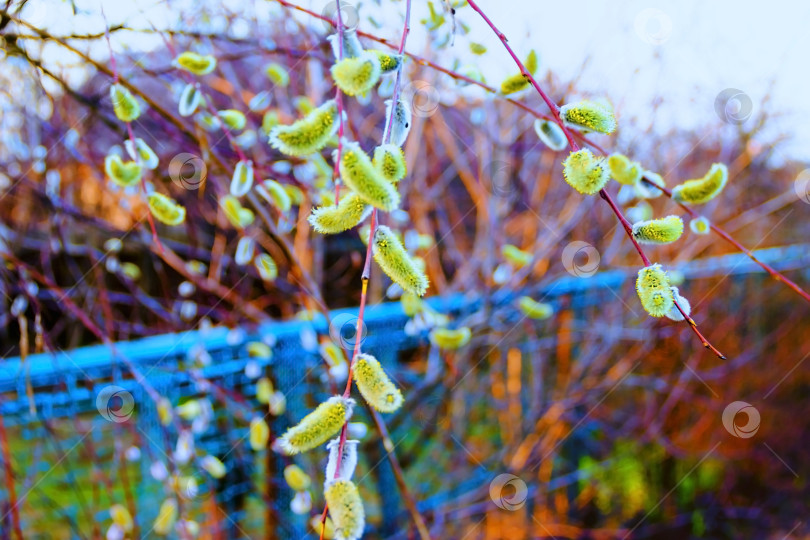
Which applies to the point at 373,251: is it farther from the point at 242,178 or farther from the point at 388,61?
the point at 242,178

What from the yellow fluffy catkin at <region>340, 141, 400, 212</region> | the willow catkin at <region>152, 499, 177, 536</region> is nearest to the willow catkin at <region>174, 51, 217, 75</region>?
the yellow fluffy catkin at <region>340, 141, 400, 212</region>

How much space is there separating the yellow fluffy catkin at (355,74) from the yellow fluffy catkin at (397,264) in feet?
0.43

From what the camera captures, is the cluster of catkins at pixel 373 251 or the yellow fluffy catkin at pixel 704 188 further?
the yellow fluffy catkin at pixel 704 188

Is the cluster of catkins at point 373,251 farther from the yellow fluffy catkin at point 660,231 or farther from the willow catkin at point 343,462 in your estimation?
the yellow fluffy catkin at point 660,231

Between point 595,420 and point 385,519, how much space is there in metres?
1.18

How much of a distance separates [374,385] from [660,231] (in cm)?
33

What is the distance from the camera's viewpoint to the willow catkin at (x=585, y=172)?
588 mm

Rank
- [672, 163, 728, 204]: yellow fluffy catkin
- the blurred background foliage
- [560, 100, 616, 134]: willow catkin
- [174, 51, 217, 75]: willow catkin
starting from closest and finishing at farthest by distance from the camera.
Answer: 1. [560, 100, 616, 134]: willow catkin
2. [672, 163, 728, 204]: yellow fluffy catkin
3. [174, 51, 217, 75]: willow catkin
4. the blurred background foliage

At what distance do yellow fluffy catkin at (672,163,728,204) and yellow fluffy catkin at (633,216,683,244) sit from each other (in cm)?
17

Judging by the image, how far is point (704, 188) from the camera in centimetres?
79

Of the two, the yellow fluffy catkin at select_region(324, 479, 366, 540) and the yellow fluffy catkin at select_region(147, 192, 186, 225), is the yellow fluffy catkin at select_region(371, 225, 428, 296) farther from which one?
the yellow fluffy catkin at select_region(147, 192, 186, 225)

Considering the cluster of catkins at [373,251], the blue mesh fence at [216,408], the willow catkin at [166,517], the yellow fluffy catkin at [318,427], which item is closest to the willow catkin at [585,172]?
the cluster of catkins at [373,251]

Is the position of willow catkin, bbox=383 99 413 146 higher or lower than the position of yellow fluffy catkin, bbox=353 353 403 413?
higher

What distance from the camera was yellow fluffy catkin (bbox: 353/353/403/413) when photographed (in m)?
0.56
